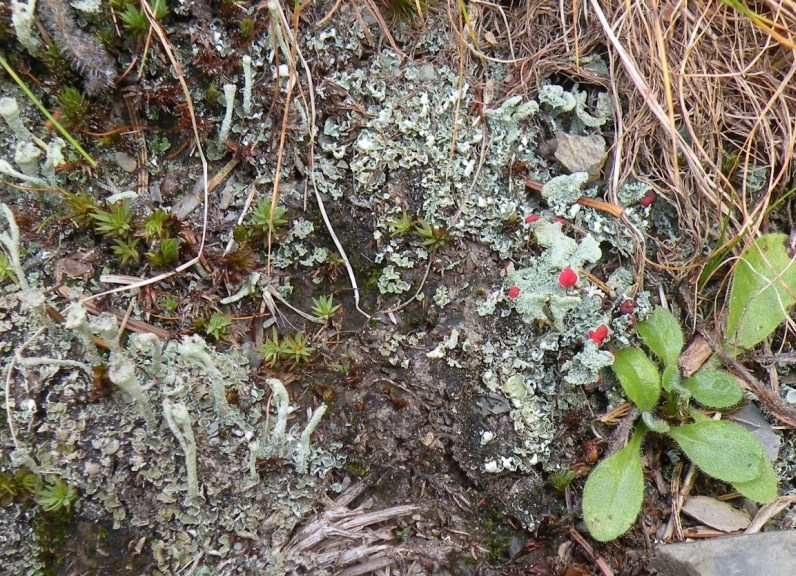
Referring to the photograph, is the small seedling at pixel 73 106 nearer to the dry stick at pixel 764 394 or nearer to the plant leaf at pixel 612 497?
the plant leaf at pixel 612 497

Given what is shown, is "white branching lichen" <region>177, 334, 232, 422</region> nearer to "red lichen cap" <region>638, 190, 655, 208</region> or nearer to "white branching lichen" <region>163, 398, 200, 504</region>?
"white branching lichen" <region>163, 398, 200, 504</region>

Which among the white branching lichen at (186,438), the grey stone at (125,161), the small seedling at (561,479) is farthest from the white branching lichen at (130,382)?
the small seedling at (561,479)

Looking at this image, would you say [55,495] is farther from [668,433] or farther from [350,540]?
[668,433]

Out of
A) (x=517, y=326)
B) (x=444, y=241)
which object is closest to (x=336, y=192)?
(x=444, y=241)

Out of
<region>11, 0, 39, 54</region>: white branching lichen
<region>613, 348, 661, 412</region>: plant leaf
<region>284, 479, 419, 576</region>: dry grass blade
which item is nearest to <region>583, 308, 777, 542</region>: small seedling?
<region>613, 348, 661, 412</region>: plant leaf

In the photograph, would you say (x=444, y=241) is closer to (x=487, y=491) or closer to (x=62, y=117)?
(x=487, y=491)

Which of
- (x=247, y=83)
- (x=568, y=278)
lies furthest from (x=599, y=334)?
(x=247, y=83)
